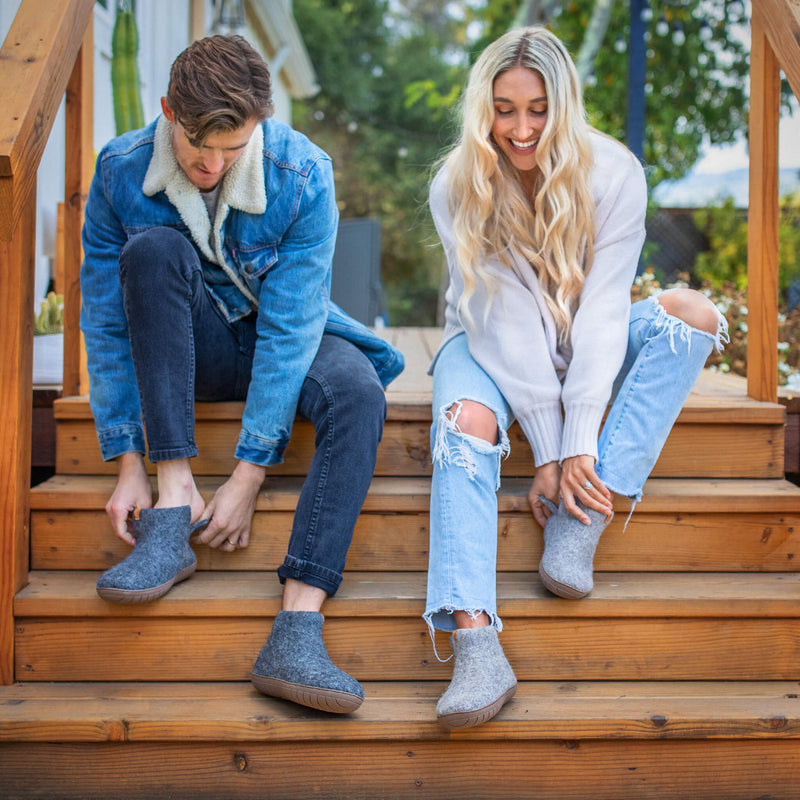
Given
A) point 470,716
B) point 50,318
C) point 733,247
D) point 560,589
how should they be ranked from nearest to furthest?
point 470,716
point 560,589
point 50,318
point 733,247

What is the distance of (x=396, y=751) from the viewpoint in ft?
4.50

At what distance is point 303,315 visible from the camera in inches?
62.0

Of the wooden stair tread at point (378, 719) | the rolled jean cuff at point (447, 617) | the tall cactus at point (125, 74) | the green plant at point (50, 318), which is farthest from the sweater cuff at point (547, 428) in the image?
the tall cactus at point (125, 74)

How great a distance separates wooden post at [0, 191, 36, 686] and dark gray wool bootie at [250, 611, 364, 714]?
49cm

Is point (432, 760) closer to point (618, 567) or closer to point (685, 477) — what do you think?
point (618, 567)

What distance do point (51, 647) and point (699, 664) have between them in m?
1.21

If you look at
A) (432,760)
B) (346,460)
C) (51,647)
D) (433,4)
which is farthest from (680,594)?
(433,4)

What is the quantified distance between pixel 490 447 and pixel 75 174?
1138 millimetres

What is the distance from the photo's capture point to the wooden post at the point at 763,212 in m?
1.90

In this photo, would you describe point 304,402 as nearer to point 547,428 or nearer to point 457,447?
point 457,447

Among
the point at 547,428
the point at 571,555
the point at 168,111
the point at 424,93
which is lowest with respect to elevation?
the point at 571,555

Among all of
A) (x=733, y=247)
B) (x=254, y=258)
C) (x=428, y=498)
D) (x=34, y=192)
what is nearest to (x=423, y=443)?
(x=428, y=498)

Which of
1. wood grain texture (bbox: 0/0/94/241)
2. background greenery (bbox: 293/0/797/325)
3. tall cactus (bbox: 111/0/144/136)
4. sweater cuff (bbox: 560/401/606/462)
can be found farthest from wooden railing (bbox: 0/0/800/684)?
background greenery (bbox: 293/0/797/325)

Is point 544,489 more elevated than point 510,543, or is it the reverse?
point 544,489
